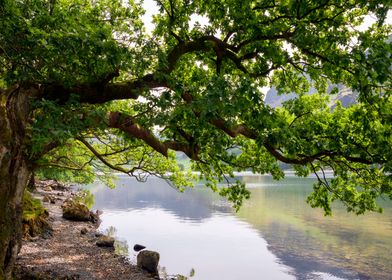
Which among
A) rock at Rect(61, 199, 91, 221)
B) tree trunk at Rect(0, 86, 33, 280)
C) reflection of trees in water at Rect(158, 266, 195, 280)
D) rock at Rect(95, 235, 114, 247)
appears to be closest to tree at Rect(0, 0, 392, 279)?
tree trunk at Rect(0, 86, 33, 280)

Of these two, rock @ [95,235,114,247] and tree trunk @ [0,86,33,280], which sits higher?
tree trunk @ [0,86,33,280]

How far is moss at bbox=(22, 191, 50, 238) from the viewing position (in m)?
23.2

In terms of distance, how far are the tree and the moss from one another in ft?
31.3

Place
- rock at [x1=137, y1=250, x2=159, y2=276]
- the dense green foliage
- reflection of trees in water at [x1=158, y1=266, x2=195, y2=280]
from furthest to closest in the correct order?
reflection of trees in water at [x1=158, y1=266, x2=195, y2=280] < rock at [x1=137, y1=250, x2=159, y2=276] < the dense green foliage

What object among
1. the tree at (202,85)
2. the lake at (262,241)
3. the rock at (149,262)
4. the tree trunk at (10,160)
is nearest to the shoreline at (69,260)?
the rock at (149,262)

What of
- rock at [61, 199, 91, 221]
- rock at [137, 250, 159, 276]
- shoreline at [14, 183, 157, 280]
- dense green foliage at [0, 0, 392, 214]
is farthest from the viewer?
rock at [61, 199, 91, 221]

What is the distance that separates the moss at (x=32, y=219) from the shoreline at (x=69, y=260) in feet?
1.74

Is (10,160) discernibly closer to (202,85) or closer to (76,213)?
(202,85)

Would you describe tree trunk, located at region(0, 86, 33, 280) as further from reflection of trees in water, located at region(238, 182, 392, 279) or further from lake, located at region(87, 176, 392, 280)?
reflection of trees in water, located at region(238, 182, 392, 279)

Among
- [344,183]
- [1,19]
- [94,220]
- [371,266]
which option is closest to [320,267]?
[371,266]

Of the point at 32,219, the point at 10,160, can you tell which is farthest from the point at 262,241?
the point at 10,160

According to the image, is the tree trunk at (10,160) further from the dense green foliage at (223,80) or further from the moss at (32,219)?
the moss at (32,219)

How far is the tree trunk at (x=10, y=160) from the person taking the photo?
35.4 feet

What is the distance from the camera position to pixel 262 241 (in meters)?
37.9
